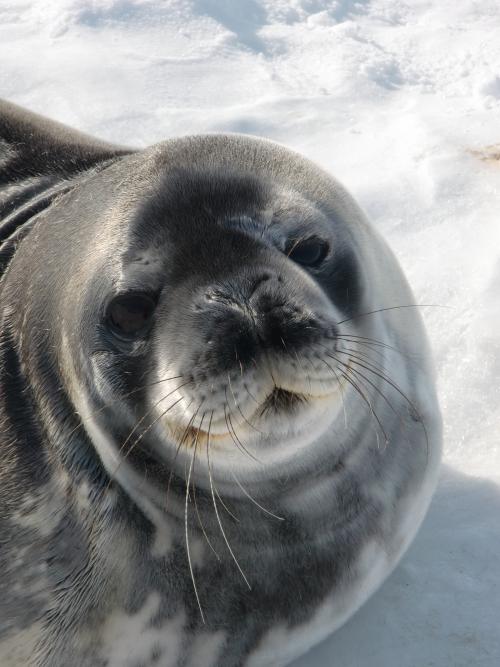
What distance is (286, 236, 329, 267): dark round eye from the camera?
6.48ft

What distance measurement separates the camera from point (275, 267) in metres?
1.83

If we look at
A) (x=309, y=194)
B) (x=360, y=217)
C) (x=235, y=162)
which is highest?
(x=235, y=162)

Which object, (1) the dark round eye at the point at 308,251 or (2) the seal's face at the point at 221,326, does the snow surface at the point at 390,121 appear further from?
(1) the dark round eye at the point at 308,251

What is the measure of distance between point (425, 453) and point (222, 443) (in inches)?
28.9

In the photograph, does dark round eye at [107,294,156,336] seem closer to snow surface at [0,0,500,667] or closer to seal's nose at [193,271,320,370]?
seal's nose at [193,271,320,370]

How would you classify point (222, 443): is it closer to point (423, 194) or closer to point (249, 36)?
point (423, 194)

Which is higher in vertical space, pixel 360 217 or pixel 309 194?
pixel 309 194

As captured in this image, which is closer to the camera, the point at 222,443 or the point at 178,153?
the point at 222,443

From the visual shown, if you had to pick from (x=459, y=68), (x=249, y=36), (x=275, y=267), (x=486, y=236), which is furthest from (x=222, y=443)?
(x=249, y=36)

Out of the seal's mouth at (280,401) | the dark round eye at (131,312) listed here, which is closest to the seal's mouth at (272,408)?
the seal's mouth at (280,401)

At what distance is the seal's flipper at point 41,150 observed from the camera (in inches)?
110

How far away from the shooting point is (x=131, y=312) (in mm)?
1889

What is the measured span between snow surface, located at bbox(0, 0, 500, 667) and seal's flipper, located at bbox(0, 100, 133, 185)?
135 cm

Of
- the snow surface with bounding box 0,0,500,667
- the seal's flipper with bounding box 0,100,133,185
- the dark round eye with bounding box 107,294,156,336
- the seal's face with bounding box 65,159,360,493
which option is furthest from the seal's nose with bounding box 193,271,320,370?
the seal's flipper with bounding box 0,100,133,185
